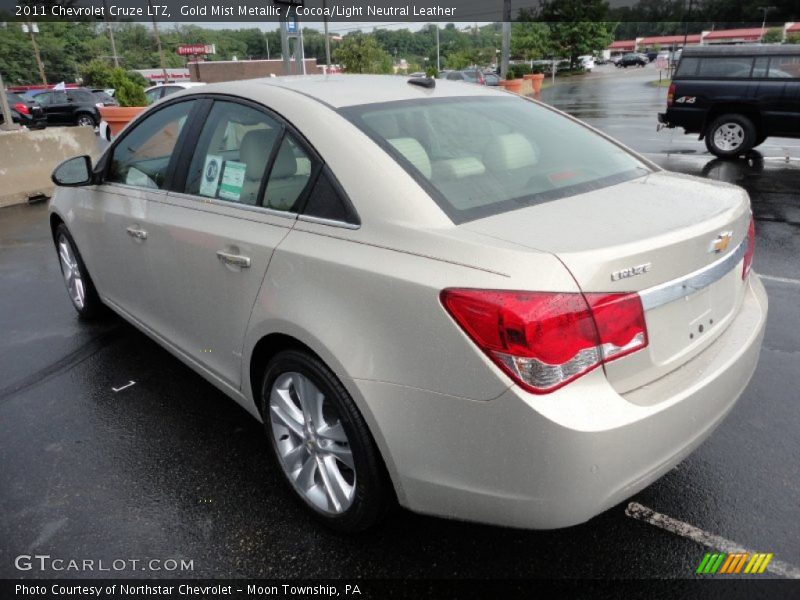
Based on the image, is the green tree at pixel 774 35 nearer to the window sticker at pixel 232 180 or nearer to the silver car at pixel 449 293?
the silver car at pixel 449 293

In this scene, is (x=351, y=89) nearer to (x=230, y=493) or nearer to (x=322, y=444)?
(x=322, y=444)

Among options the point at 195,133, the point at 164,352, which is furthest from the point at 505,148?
the point at 164,352

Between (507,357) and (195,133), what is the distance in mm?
2064

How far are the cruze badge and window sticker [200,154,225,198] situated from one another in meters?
1.82

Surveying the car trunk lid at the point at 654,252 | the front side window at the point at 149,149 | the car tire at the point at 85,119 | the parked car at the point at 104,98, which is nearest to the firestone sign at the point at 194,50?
the parked car at the point at 104,98

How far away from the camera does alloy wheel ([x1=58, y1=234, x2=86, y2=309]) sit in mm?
4468

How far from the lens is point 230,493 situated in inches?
105

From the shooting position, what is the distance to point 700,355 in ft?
6.77

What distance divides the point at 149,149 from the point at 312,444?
6.72 ft

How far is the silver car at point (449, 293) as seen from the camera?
171 cm

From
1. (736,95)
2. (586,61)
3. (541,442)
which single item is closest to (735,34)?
(586,61)

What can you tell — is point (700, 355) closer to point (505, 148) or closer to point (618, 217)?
point (618, 217)

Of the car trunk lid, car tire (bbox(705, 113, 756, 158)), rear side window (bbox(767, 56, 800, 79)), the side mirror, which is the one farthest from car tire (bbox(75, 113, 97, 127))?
the car trunk lid

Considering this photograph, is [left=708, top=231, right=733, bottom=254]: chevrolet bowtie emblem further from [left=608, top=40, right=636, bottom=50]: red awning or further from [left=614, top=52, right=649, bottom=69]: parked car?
[left=608, top=40, right=636, bottom=50]: red awning
